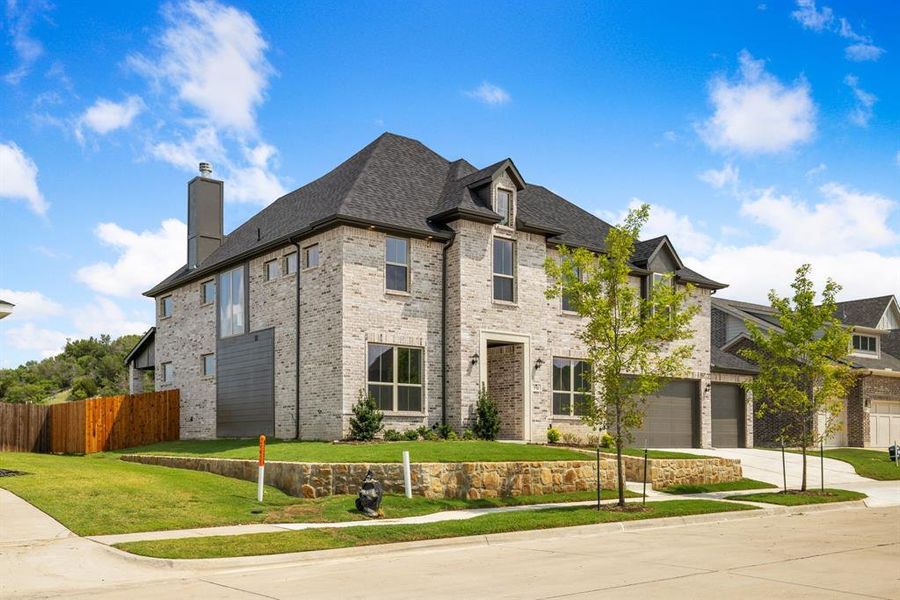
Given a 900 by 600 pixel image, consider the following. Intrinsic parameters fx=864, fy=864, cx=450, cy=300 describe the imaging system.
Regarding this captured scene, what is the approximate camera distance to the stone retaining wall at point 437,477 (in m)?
18.6

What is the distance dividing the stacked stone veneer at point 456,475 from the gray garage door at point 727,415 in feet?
39.4

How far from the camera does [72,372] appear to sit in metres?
73.8

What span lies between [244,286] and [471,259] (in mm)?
8456

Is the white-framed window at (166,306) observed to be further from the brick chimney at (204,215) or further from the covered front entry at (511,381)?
the covered front entry at (511,381)

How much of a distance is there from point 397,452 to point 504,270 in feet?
28.9

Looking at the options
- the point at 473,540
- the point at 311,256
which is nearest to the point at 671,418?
the point at 311,256

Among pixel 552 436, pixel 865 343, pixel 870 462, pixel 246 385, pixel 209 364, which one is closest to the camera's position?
pixel 552 436

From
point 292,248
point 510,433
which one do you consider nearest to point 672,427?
point 510,433

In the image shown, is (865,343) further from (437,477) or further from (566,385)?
(437,477)

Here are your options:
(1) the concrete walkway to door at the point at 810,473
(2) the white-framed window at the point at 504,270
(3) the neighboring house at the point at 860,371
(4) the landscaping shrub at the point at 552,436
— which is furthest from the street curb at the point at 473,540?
(3) the neighboring house at the point at 860,371

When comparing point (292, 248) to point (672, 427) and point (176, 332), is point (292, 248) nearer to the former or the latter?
point (176, 332)

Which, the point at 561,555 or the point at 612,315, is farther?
the point at 612,315

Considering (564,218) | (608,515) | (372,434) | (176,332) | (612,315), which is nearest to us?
(608,515)

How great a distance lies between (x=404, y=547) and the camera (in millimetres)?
13828
